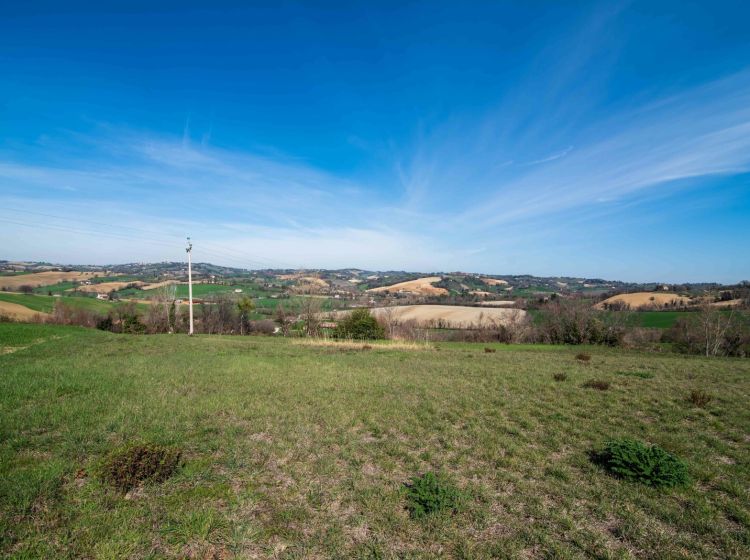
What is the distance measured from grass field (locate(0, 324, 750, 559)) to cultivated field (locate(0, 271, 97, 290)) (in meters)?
88.1

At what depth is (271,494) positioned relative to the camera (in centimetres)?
551

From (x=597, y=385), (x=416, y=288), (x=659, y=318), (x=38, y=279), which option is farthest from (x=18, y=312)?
(x=659, y=318)

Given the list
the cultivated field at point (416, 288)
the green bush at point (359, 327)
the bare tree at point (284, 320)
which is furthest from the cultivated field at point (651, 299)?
the bare tree at point (284, 320)

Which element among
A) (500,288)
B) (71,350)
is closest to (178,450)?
(71,350)

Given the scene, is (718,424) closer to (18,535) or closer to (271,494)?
(271,494)

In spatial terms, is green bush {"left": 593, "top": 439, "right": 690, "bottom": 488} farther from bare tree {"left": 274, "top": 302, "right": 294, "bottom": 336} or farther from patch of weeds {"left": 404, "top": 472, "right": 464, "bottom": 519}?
bare tree {"left": 274, "top": 302, "right": 294, "bottom": 336}

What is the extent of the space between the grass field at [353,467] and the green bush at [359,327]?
27742mm

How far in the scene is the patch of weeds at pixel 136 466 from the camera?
545cm

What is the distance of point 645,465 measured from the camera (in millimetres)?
6070

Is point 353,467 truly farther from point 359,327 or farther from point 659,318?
point 659,318

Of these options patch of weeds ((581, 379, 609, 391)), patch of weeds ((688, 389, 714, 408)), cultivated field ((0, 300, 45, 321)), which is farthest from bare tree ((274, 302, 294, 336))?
patch of weeds ((688, 389, 714, 408))

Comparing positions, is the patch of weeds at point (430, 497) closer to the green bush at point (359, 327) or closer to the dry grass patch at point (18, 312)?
the green bush at point (359, 327)

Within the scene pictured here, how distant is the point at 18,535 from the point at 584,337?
170ft

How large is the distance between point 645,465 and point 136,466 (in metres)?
8.62
